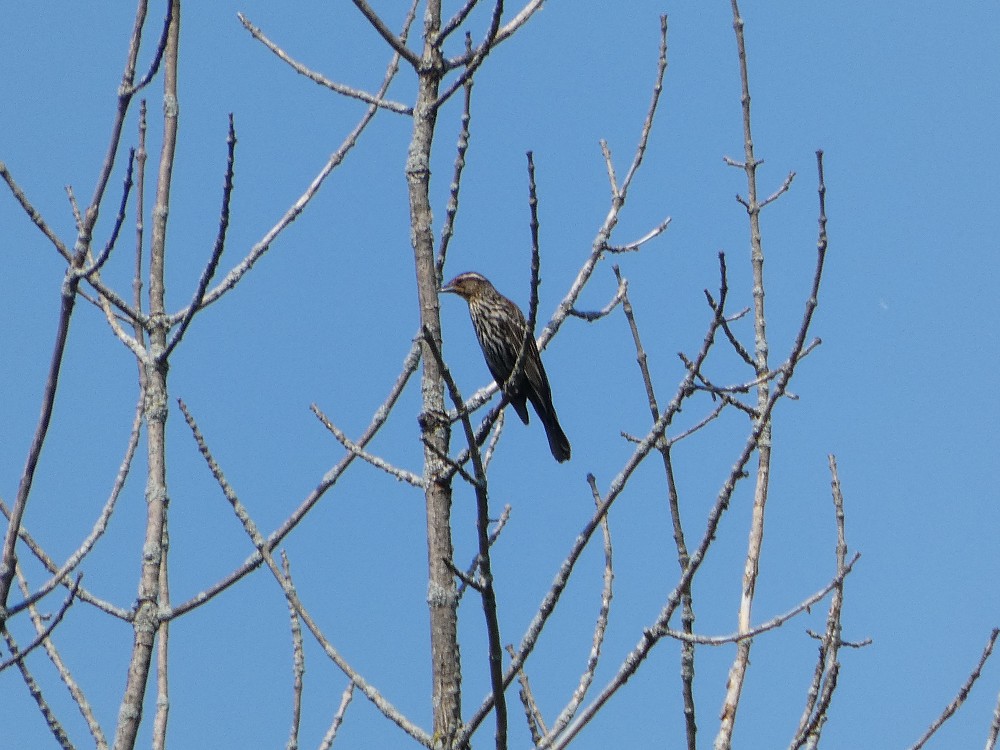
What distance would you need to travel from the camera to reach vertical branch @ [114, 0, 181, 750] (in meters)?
A: 3.06

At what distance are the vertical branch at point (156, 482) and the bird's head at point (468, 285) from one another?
12.8ft

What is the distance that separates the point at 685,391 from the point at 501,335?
448 centimetres

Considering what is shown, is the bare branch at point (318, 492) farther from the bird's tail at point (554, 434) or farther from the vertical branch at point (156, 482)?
the bird's tail at point (554, 434)

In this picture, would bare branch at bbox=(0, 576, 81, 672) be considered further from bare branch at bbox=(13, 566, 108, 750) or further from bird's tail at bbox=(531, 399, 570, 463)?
bird's tail at bbox=(531, 399, 570, 463)

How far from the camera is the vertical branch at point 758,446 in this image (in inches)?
149

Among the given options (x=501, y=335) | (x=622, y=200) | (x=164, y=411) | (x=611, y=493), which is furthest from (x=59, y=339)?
(x=501, y=335)

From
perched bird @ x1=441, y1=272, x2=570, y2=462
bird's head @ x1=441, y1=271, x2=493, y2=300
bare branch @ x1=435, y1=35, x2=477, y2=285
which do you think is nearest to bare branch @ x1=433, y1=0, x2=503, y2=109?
bare branch @ x1=435, y1=35, x2=477, y2=285

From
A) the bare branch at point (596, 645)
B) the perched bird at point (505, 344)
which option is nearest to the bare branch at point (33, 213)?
the bare branch at point (596, 645)

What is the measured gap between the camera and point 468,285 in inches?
303

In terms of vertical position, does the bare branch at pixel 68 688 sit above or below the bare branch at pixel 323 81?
below

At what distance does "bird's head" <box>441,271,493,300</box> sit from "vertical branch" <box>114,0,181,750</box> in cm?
391

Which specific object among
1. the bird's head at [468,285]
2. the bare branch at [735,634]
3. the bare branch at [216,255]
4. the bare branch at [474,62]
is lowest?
the bare branch at [735,634]

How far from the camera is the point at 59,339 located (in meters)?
2.77

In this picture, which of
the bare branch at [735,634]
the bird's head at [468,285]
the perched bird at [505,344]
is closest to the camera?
the bare branch at [735,634]
